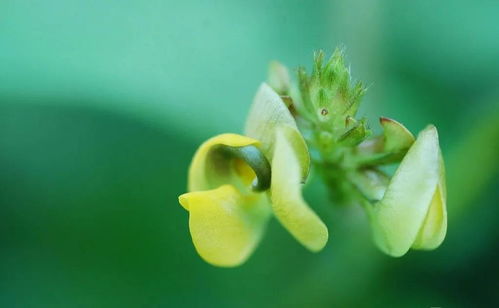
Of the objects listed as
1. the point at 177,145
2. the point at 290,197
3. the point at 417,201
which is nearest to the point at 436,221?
the point at 417,201

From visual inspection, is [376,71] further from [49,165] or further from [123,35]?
[49,165]

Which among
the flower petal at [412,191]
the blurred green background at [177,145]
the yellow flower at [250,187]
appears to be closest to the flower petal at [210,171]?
the yellow flower at [250,187]

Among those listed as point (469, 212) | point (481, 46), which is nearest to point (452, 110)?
point (481, 46)

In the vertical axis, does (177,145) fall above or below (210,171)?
above

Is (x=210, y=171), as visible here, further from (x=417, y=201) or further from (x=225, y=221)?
(x=417, y=201)

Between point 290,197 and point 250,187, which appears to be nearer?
point 290,197

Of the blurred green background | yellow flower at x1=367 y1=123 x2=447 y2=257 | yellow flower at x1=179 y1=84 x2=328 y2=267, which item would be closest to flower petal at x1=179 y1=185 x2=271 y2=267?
yellow flower at x1=179 y1=84 x2=328 y2=267
